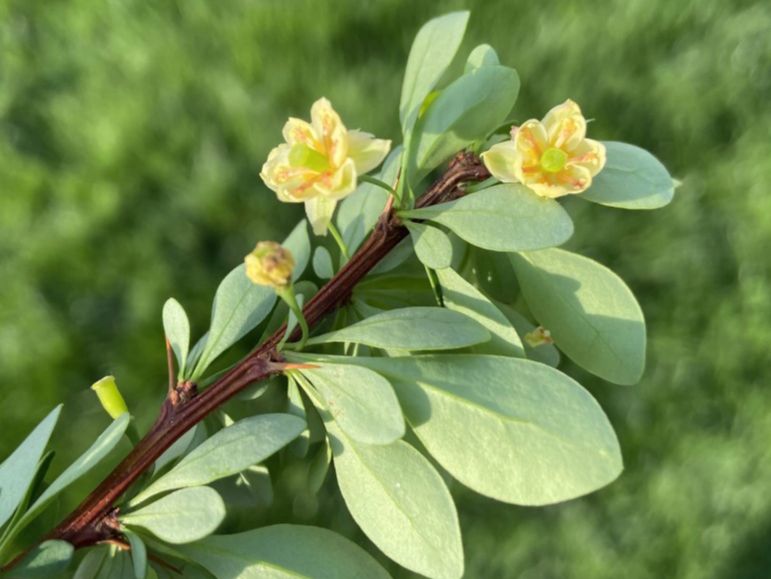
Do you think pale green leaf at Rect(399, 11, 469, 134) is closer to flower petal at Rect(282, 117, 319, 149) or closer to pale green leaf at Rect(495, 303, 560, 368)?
flower petal at Rect(282, 117, 319, 149)

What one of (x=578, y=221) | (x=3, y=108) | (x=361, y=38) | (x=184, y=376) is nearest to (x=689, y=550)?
(x=578, y=221)

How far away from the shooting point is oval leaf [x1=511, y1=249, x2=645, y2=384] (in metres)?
0.62

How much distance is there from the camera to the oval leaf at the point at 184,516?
0.53m

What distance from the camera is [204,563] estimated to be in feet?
2.01

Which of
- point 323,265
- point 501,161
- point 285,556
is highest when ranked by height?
point 501,161

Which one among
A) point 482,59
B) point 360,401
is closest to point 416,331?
point 360,401

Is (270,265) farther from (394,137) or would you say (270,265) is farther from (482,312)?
(394,137)

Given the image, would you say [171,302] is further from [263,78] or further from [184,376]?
[263,78]

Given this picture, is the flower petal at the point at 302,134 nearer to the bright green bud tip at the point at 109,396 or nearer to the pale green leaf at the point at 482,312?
the pale green leaf at the point at 482,312

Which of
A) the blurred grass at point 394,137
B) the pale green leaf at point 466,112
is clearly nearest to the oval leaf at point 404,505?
the pale green leaf at point 466,112

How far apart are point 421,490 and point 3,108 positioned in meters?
0.99

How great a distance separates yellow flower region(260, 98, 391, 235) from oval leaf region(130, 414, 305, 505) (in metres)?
0.17

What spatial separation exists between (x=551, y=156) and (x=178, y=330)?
356 millimetres

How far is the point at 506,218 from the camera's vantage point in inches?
22.8
